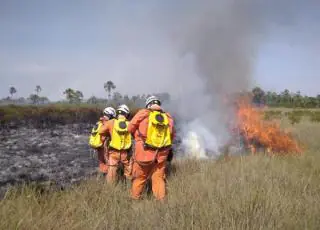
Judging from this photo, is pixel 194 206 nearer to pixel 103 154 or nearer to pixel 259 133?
Result: pixel 103 154

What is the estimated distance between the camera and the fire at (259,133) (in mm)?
12594

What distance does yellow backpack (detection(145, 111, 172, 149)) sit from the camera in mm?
6559

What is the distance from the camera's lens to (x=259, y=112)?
14234 millimetres

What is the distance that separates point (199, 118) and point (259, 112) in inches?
99.5

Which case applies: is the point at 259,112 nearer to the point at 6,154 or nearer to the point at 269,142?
the point at 269,142

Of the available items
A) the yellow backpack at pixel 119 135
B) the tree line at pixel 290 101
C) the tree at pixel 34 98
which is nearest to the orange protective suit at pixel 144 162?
the yellow backpack at pixel 119 135

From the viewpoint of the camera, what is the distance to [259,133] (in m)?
13.2

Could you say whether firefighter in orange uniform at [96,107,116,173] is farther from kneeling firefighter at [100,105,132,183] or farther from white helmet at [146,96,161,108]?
white helmet at [146,96,161,108]

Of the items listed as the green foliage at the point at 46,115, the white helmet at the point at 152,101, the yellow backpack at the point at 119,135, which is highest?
the white helmet at the point at 152,101

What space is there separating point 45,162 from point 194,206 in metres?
12.8

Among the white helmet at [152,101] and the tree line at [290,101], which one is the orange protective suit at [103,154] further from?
the tree line at [290,101]

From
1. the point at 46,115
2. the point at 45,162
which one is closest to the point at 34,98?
the point at 46,115

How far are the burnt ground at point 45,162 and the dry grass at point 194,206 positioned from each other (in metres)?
4.96

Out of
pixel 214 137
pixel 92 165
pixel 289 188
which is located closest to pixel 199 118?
pixel 214 137
